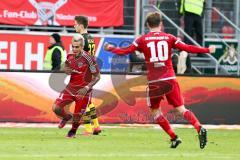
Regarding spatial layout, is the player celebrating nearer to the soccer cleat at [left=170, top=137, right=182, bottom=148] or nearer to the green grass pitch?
the green grass pitch

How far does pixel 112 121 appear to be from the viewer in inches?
766

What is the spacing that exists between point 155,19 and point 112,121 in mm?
6579

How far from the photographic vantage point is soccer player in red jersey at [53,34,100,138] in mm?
14750

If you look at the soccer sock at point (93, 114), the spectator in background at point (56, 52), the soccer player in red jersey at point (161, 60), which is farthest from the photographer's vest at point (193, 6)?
the soccer player in red jersey at point (161, 60)

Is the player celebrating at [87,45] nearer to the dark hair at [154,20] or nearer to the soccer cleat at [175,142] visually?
the dark hair at [154,20]

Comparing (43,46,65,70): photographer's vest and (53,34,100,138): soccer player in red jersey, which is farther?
(43,46,65,70): photographer's vest

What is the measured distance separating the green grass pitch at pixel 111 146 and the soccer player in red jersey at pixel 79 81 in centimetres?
51

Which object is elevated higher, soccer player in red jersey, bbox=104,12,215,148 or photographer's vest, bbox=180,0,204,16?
photographer's vest, bbox=180,0,204,16

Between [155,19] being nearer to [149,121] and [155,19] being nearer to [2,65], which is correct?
[149,121]

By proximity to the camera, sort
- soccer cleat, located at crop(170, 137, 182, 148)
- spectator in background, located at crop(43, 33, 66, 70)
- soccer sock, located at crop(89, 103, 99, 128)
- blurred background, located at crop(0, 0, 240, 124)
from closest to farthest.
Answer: soccer cleat, located at crop(170, 137, 182, 148) < soccer sock, located at crop(89, 103, 99, 128) < blurred background, located at crop(0, 0, 240, 124) < spectator in background, located at crop(43, 33, 66, 70)

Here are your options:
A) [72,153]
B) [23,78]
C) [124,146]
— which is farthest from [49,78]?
[72,153]

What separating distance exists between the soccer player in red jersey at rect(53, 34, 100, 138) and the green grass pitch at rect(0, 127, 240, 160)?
51 cm

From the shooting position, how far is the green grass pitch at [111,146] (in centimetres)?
1181

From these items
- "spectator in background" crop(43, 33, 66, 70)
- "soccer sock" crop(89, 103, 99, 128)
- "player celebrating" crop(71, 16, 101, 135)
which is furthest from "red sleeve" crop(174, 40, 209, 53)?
"spectator in background" crop(43, 33, 66, 70)
